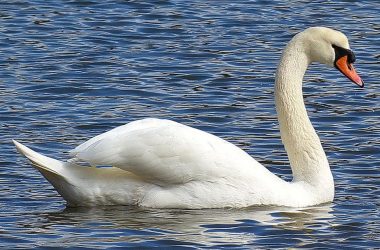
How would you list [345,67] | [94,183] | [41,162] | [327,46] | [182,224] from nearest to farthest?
[182,224] → [41,162] → [94,183] → [327,46] → [345,67]

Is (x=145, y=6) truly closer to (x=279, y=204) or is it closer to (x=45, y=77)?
(x=45, y=77)

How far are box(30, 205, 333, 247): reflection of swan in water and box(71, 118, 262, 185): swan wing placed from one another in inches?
11.5

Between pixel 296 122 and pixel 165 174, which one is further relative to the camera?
pixel 296 122

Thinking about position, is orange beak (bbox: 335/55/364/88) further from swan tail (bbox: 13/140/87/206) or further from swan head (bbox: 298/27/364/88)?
swan tail (bbox: 13/140/87/206)

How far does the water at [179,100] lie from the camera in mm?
10398

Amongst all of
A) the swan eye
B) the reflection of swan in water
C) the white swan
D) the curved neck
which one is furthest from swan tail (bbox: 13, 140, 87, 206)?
the swan eye

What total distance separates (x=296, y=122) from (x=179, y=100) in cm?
319

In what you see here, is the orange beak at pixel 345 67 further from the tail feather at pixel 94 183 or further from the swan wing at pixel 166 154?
the tail feather at pixel 94 183

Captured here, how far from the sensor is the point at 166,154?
10.7 m

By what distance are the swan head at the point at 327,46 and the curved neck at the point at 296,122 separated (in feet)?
0.24

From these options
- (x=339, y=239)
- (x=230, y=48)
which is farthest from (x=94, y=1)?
(x=339, y=239)

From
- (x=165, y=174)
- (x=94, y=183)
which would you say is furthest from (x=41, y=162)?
(x=165, y=174)

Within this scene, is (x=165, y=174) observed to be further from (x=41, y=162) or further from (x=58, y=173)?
(x=41, y=162)

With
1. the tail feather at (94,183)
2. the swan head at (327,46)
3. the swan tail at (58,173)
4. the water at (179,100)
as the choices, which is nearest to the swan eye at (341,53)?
the swan head at (327,46)
